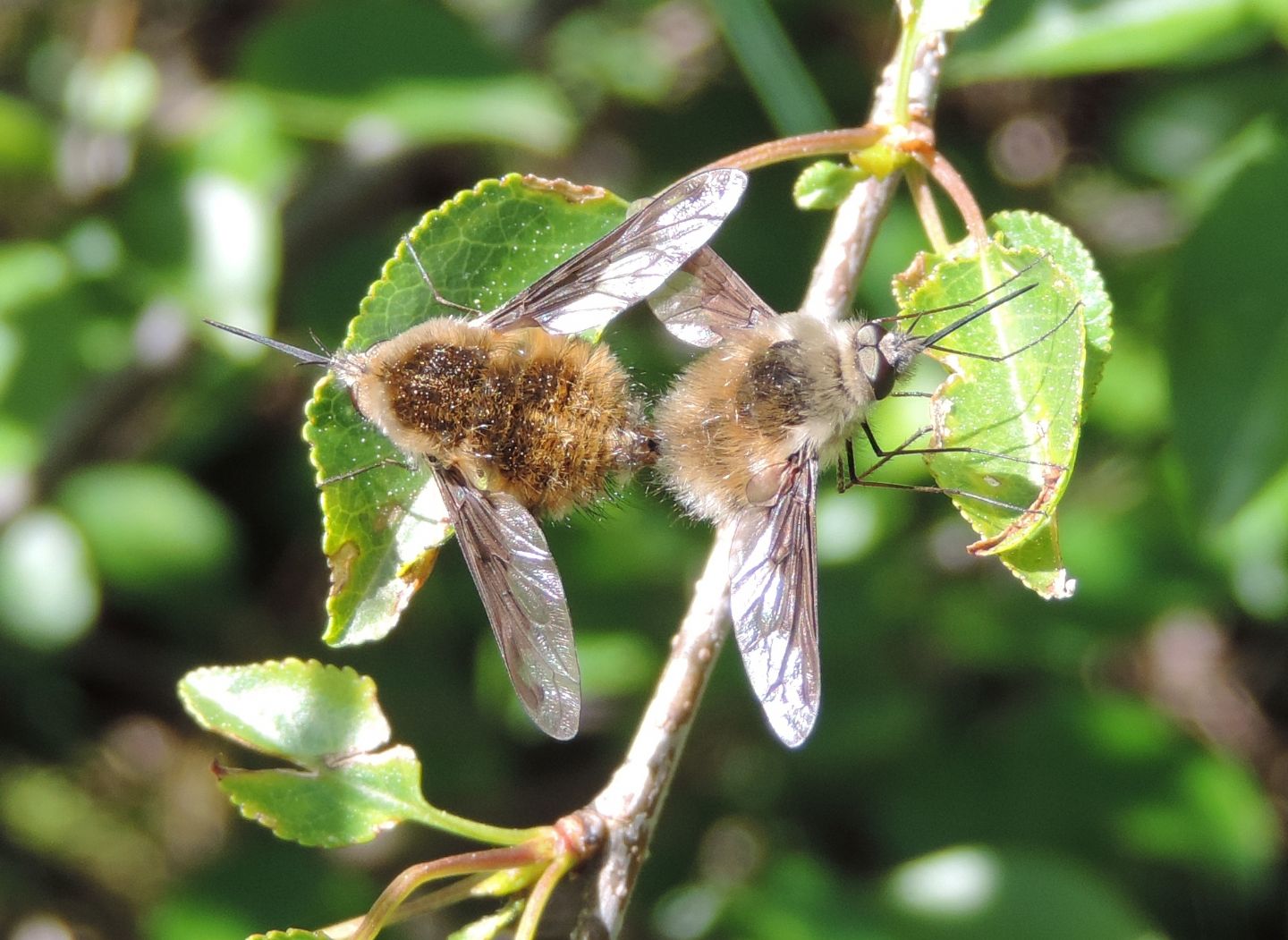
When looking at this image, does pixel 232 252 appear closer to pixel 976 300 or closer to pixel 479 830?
pixel 479 830

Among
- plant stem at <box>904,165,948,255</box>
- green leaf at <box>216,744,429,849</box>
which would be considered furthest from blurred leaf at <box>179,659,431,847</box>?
plant stem at <box>904,165,948,255</box>

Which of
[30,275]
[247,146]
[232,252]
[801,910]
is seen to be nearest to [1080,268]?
[801,910]

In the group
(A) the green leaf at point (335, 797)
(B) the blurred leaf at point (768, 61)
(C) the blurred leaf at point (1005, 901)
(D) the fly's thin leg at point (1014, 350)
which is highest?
(B) the blurred leaf at point (768, 61)

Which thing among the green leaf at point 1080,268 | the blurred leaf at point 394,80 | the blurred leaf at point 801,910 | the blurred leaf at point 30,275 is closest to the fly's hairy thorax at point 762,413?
the green leaf at point 1080,268

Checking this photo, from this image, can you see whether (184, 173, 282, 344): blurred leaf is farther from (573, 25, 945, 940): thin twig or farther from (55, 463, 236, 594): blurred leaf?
(573, 25, 945, 940): thin twig

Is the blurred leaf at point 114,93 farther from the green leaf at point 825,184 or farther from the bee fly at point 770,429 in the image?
the green leaf at point 825,184

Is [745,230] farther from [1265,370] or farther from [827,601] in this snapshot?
[1265,370]
